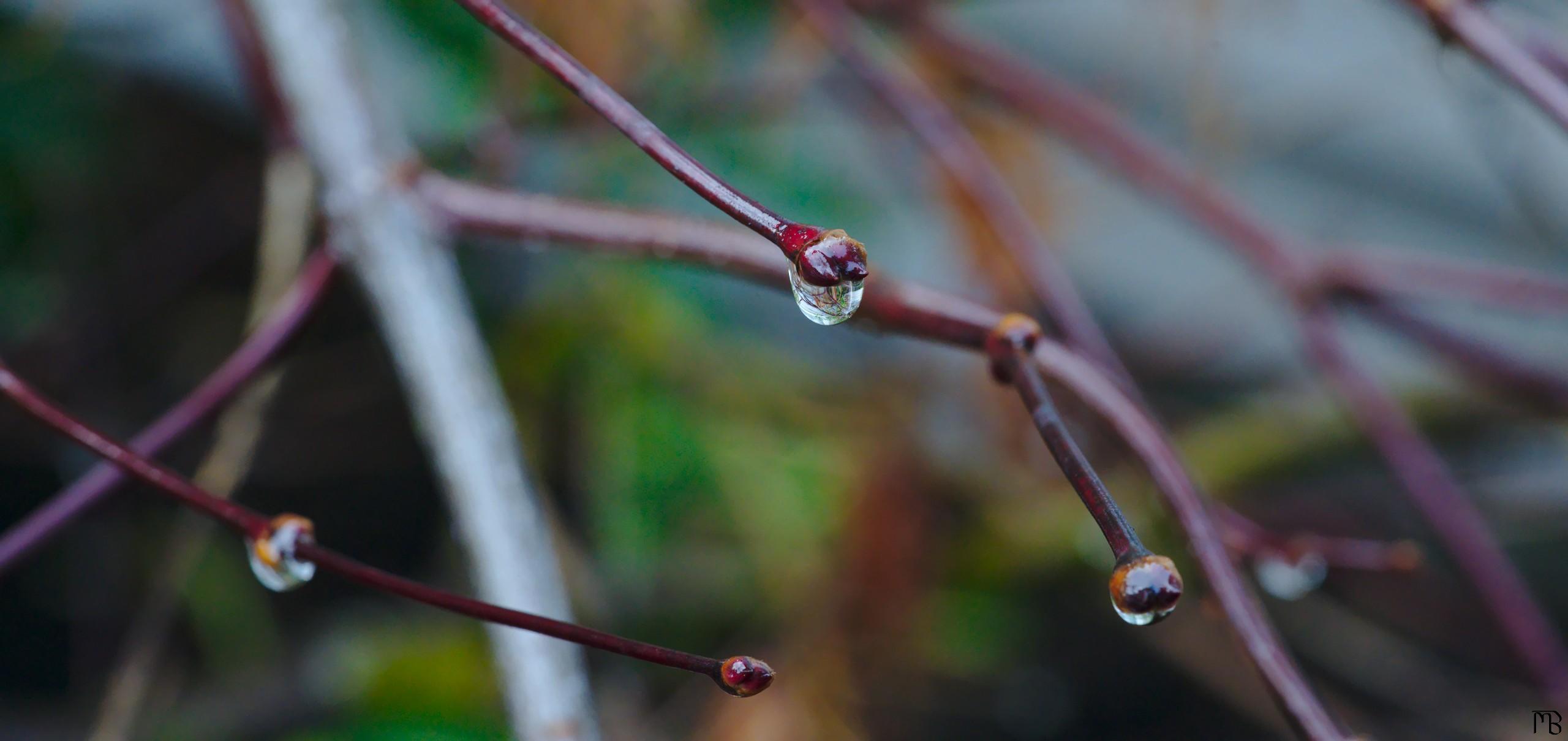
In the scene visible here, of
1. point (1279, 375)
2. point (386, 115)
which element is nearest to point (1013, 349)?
point (386, 115)

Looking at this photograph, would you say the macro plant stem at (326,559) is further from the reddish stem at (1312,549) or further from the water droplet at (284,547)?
the reddish stem at (1312,549)

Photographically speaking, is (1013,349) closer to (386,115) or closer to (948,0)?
(386,115)

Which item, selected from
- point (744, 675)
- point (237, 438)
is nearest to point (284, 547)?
point (744, 675)

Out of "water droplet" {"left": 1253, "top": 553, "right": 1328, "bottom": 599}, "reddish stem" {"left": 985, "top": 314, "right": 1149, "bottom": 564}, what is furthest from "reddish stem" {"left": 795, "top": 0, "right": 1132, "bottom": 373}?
"reddish stem" {"left": 985, "top": 314, "right": 1149, "bottom": 564}

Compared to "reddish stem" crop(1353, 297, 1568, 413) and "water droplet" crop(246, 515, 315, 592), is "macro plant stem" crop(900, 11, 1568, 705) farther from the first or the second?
"water droplet" crop(246, 515, 315, 592)

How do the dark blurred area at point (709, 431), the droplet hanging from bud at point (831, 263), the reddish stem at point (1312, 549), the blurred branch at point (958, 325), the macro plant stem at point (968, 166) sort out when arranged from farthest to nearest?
the dark blurred area at point (709, 431), the macro plant stem at point (968, 166), the reddish stem at point (1312, 549), the blurred branch at point (958, 325), the droplet hanging from bud at point (831, 263)

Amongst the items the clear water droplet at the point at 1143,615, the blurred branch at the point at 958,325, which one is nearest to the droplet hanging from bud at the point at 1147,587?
the clear water droplet at the point at 1143,615
